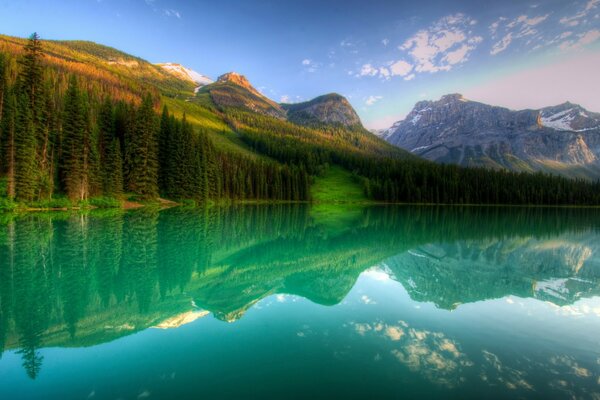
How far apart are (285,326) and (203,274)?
910 centimetres

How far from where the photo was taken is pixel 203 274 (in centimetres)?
1959

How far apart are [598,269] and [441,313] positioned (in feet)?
65.0

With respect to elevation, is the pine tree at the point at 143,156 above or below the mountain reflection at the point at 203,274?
above

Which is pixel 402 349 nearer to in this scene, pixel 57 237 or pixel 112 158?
pixel 57 237

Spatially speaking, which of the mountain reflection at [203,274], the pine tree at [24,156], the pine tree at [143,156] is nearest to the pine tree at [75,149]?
the pine tree at [24,156]

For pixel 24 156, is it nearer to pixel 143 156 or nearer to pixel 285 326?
pixel 143 156

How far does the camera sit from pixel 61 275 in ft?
56.3

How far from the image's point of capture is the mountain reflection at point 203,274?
12.2m

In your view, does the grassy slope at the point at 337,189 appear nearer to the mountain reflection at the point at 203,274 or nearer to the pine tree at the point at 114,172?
the pine tree at the point at 114,172

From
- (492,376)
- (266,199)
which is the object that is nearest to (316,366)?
(492,376)

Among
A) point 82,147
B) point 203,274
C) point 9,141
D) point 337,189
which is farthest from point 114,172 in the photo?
point 337,189

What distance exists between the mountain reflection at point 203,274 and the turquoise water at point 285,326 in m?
0.11

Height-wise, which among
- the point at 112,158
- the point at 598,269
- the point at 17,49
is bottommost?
the point at 598,269

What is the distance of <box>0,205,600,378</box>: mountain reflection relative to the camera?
40.0 feet
